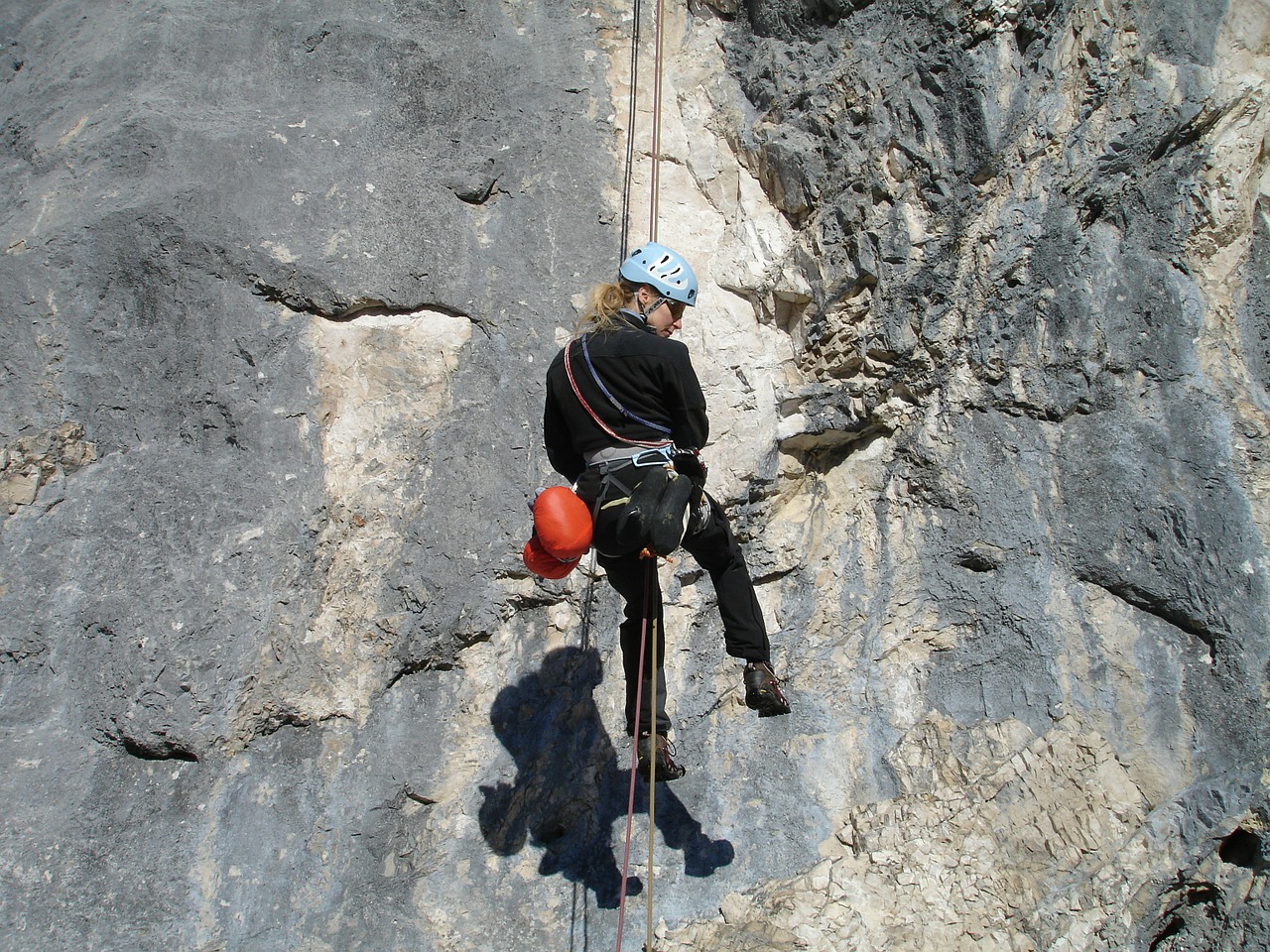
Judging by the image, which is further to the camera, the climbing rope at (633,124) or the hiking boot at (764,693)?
the climbing rope at (633,124)

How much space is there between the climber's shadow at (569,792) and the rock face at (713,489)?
2cm

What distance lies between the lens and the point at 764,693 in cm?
350

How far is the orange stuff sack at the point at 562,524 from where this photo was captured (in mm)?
3217

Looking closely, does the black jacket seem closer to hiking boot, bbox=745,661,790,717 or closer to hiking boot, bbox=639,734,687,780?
hiking boot, bbox=745,661,790,717

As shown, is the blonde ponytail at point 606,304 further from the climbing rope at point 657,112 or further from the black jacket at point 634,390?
the climbing rope at point 657,112

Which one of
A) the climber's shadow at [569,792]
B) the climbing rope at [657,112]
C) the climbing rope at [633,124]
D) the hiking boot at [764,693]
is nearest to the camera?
the hiking boot at [764,693]

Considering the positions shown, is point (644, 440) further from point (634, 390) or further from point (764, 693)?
point (764, 693)

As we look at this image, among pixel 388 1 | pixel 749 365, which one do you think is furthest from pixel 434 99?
pixel 749 365

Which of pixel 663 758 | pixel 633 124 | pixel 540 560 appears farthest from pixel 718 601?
pixel 633 124

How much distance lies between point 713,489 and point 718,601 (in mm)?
955

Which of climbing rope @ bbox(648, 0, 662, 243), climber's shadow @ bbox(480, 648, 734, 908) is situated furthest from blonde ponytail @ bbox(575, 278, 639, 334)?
climber's shadow @ bbox(480, 648, 734, 908)

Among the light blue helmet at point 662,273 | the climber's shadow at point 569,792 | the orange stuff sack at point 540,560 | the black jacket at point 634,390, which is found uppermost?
the light blue helmet at point 662,273

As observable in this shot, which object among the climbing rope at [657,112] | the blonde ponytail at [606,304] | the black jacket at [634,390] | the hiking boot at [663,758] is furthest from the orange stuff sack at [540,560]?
the climbing rope at [657,112]

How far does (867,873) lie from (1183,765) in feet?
4.06
